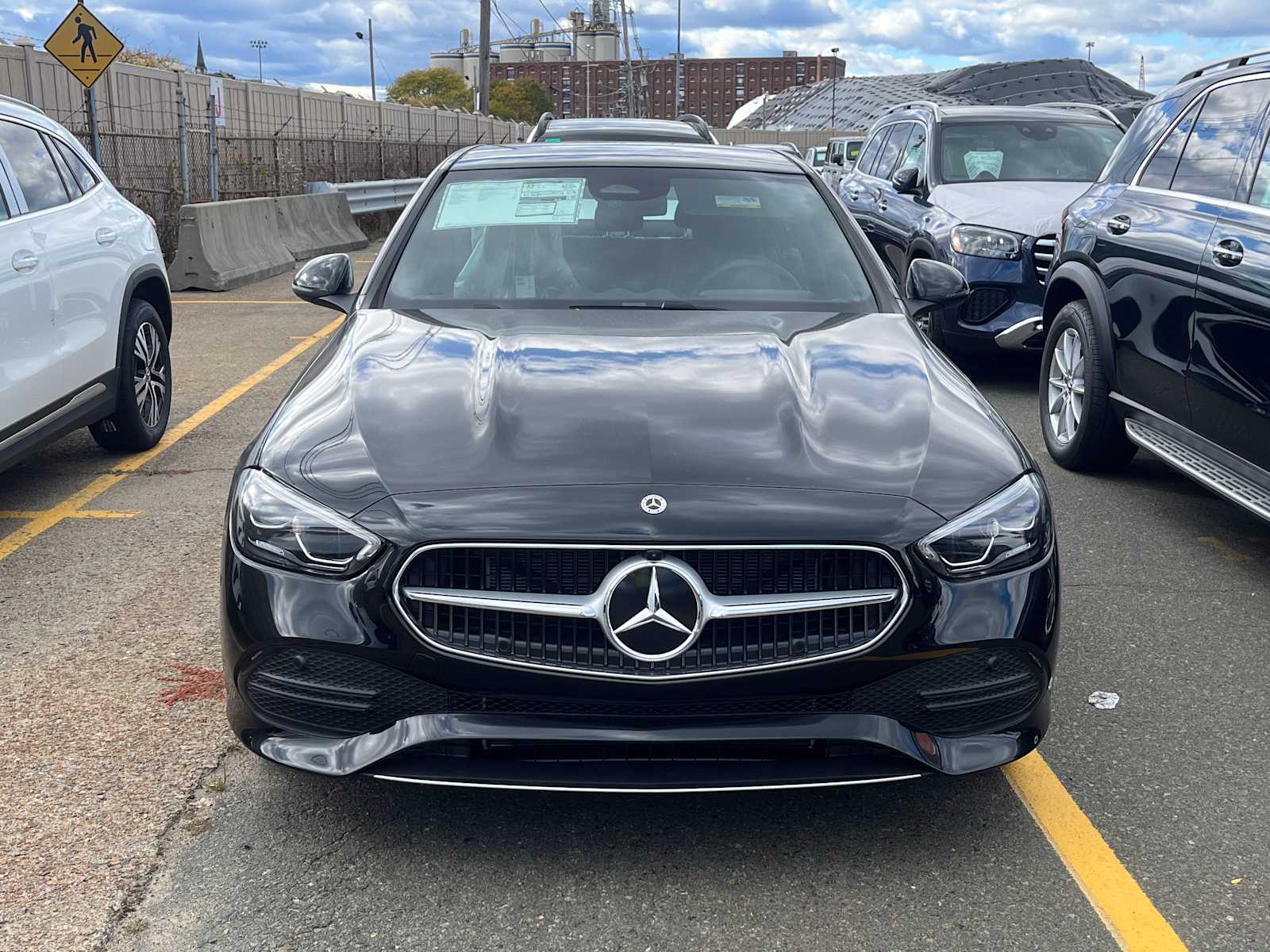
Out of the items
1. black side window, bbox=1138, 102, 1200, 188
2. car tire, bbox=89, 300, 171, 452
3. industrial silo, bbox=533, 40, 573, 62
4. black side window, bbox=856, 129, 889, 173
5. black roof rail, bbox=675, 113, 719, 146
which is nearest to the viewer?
black side window, bbox=1138, 102, 1200, 188

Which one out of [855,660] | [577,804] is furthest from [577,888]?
[855,660]

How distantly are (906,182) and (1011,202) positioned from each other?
3.34ft

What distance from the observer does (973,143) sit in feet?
34.1

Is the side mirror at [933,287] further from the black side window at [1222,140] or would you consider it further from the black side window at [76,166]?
the black side window at [76,166]

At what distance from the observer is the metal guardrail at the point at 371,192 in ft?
68.5

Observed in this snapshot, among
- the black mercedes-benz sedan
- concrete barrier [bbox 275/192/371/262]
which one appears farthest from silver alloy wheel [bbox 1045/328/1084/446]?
concrete barrier [bbox 275/192/371/262]

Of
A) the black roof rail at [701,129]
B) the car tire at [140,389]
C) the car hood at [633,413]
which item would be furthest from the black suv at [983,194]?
the car hood at [633,413]

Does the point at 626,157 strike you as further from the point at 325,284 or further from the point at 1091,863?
the point at 1091,863

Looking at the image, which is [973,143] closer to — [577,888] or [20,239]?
[20,239]

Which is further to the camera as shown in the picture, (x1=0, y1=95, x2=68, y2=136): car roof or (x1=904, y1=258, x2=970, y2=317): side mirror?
(x1=0, y1=95, x2=68, y2=136): car roof

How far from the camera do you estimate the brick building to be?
18075cm

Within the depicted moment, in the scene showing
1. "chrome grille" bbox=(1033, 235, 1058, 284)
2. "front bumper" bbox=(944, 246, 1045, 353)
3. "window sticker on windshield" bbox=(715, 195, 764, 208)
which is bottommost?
"front bumper" bbox=(944, 246, 1045, 353)

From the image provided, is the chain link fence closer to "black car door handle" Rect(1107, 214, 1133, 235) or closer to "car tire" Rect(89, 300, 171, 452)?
"car tire" Rect(89, 300, 171, 452)

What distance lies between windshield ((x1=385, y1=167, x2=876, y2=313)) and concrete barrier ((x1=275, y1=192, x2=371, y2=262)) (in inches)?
520
